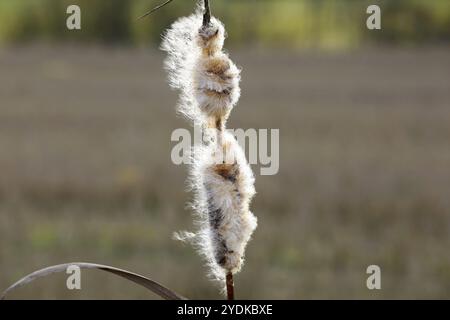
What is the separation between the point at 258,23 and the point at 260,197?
36.6 m

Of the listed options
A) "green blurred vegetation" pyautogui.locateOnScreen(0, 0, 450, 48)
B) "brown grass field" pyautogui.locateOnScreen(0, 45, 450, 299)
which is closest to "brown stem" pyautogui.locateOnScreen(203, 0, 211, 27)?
"brown grass field" pyautogui.locateOnScreen(0, 45, 450, 299)

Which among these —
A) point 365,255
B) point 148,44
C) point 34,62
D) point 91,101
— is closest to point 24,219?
point 365,255

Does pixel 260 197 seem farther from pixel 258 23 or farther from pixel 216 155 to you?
pixel 258 23

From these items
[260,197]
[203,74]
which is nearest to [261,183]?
[260,197]

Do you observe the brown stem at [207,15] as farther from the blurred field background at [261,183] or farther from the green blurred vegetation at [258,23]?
the green blurred vegetation at [258,23]

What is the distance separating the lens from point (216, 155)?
112 centimetres

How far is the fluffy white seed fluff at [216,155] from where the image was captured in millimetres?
1106

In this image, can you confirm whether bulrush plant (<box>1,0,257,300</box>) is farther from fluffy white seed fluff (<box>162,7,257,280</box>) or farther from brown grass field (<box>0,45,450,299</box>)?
brown grass field (<box>0,45,450,299</box>)

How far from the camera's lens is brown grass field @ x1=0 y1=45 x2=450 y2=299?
264 inches

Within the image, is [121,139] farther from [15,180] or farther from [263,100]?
[263,100]

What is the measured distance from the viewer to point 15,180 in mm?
9781

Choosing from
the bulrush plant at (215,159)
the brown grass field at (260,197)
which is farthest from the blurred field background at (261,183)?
the bulrush plant at (215,159)

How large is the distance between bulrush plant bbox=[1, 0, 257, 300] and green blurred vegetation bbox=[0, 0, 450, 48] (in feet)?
126
